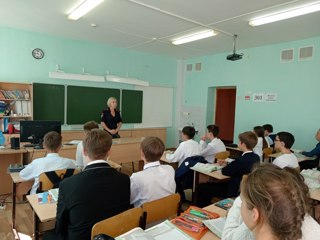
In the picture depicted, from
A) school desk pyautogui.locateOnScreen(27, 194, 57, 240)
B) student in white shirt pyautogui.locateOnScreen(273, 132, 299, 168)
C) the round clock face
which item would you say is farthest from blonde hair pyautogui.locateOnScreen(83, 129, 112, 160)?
the round clock face

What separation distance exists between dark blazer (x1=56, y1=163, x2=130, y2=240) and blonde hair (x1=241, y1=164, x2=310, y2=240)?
1.01 m

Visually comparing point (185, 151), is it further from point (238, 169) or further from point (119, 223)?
point (119, 223)

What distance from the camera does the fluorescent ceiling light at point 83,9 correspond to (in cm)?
370

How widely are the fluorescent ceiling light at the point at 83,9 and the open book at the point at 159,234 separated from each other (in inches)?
134

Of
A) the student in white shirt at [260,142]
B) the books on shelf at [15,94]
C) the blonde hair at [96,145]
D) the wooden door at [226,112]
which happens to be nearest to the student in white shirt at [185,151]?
the student in white shirt at [260,142]

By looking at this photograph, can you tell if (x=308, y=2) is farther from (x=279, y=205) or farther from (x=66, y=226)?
(x=66, y=226)

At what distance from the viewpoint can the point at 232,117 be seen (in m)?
8.23

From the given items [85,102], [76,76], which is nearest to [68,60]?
[76,76]

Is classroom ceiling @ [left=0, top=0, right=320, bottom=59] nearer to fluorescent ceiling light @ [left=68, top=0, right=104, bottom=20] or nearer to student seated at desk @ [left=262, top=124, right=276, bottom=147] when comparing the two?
fluorescent ceiling light @ [left=68, top=0, right=104, bottom=20]

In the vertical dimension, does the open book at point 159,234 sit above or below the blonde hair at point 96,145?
below

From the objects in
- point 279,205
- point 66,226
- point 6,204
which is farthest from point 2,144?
point 279,205

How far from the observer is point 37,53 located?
220 inches

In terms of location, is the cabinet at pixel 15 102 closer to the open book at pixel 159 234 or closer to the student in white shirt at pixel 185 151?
the student in white shirt at pixel 185 151

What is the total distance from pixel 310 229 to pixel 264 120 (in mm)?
5453
